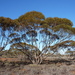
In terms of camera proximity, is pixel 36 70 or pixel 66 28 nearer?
pixel 36 70

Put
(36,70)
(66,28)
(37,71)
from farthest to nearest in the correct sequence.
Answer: (66,28)
(36,70)
(37,71)

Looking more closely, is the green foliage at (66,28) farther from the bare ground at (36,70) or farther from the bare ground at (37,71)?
the bare ground at (37,71)

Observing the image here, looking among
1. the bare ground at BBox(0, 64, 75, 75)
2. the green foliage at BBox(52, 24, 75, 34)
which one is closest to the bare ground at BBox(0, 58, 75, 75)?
the bare ground at BBox(0, 64, 75, 75)

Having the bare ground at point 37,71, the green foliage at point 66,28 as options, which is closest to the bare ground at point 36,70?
the bare ground at point 37,71

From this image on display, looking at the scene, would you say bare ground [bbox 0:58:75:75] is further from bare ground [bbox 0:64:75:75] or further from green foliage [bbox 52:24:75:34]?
green foliage [bbox 52:24:75:34]

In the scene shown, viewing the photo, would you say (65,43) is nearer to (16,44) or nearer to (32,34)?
(32,34)

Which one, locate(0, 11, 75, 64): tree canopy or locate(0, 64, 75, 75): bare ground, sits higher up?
locate(0, 11, 75, 64): tree canopy

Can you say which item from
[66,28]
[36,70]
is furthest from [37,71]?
[66,28]

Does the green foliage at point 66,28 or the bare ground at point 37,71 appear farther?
the green foliage at point 66,28

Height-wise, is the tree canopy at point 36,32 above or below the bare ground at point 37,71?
above

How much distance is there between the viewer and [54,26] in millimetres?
15469

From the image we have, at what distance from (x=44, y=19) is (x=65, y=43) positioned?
425 cm

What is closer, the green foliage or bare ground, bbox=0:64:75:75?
bare ground, bbox=0:64:75:75

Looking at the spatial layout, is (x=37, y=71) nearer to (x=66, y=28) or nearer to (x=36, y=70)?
(x=36, y=70)
